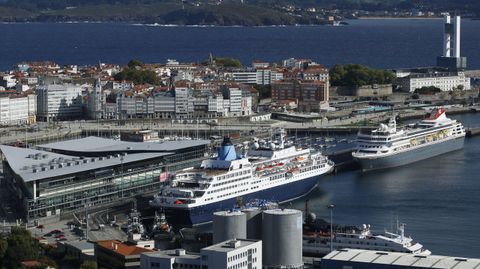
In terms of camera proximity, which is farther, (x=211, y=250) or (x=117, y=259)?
(x=117, y=259)

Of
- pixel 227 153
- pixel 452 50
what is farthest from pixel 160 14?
pixel 227 153

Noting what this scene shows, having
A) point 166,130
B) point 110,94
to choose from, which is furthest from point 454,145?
point 110,94

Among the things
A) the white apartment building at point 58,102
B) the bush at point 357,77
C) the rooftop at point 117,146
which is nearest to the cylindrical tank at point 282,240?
the rooftop at point 117,146

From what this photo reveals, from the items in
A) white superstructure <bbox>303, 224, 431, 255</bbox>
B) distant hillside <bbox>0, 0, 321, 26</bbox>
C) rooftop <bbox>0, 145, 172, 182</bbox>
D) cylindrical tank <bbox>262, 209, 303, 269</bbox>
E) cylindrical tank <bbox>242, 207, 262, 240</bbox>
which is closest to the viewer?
cylindrical tank <bbox>262, 209, 303, 269</bbox>

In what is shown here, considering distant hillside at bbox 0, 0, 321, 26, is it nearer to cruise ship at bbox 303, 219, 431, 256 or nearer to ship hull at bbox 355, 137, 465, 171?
ship hull at bbox 355, 137, 465, 171

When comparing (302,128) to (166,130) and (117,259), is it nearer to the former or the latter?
(166,130)

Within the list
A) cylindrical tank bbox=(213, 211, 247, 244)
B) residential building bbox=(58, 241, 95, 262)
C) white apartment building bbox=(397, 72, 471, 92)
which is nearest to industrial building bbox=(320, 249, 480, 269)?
cylindrical tank bbox=(213, 211, 247, 244)
